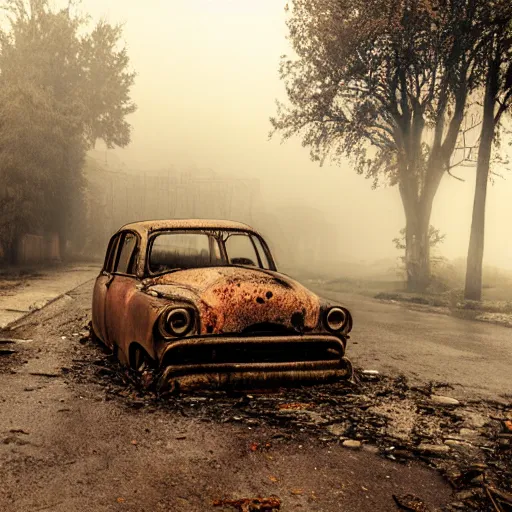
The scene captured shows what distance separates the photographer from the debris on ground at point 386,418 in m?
3.26

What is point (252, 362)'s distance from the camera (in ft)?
14.1

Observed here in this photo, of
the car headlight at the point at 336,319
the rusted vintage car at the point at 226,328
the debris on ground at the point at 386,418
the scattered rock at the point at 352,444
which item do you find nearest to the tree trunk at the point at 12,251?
the debris on ground at the point at 386,418

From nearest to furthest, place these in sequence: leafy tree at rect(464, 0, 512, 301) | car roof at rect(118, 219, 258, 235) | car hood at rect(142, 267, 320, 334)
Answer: car hood at rect(142, 267, 320, 334) → car roof at rect(118, 219, 258, 235) → leafy tree at rect(464, 0, 512, 301)

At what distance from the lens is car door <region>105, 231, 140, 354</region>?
499 centimetres

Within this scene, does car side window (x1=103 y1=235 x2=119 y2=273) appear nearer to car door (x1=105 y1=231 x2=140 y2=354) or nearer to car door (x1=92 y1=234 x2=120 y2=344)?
car door (x1=92 y1=234 x2=120 y2=344)

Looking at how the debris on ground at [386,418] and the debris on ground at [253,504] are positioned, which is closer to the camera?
the debris on ground at [253,504]

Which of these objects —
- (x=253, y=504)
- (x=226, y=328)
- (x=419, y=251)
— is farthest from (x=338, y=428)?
(x=419, y=251)

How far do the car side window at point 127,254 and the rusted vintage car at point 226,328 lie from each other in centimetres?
27

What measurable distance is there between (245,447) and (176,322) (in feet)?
3.73

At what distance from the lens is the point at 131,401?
14.5 feet

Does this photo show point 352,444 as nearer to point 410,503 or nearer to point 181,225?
point 410,503

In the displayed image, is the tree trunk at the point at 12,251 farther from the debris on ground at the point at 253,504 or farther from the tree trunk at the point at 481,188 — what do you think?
the debris on ground at the point at 253,504

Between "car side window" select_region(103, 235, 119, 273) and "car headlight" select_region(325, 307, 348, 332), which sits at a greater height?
"car side window" select_region(103, 235, 119, 273)

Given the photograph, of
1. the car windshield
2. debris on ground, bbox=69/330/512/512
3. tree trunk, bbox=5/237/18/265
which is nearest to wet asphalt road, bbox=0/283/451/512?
debris on ground, bbox=69/330/512/512
